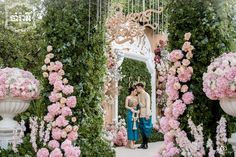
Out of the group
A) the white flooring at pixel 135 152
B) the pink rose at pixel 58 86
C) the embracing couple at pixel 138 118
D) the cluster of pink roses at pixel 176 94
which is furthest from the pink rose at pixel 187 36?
the embracing couple at pixel 138 118

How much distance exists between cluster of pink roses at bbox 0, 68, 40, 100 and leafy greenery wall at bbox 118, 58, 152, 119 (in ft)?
17.6

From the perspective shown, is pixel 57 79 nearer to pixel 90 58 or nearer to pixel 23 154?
pixel 90 58

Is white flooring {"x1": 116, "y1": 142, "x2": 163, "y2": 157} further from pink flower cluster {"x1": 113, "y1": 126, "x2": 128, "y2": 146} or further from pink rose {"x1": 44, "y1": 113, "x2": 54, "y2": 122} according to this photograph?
pink rose {"x1": 44, "y1": 113, "x2": 54, "y2": 122}

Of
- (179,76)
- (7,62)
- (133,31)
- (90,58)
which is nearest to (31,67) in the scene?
(7,62)

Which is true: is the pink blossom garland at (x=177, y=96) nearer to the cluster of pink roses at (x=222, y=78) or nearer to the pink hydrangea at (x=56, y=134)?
the cluster of pink roses at (x=222, y=78)

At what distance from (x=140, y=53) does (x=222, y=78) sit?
7.79m

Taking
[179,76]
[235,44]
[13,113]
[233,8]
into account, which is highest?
[233,8]

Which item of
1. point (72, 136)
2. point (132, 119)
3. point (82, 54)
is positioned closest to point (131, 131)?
point (132, 119)

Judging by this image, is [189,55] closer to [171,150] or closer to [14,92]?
[171,150]

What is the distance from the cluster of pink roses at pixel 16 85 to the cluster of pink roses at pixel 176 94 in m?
1.28

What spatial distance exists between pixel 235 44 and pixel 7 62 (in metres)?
4.34

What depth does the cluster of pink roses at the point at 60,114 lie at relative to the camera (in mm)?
3922

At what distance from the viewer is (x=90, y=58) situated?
4.34m

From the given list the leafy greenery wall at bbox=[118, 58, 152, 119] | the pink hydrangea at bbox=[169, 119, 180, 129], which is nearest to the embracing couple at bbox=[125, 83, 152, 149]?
the leafy greenery wall at bbox=[118, 58, 152, 119]
